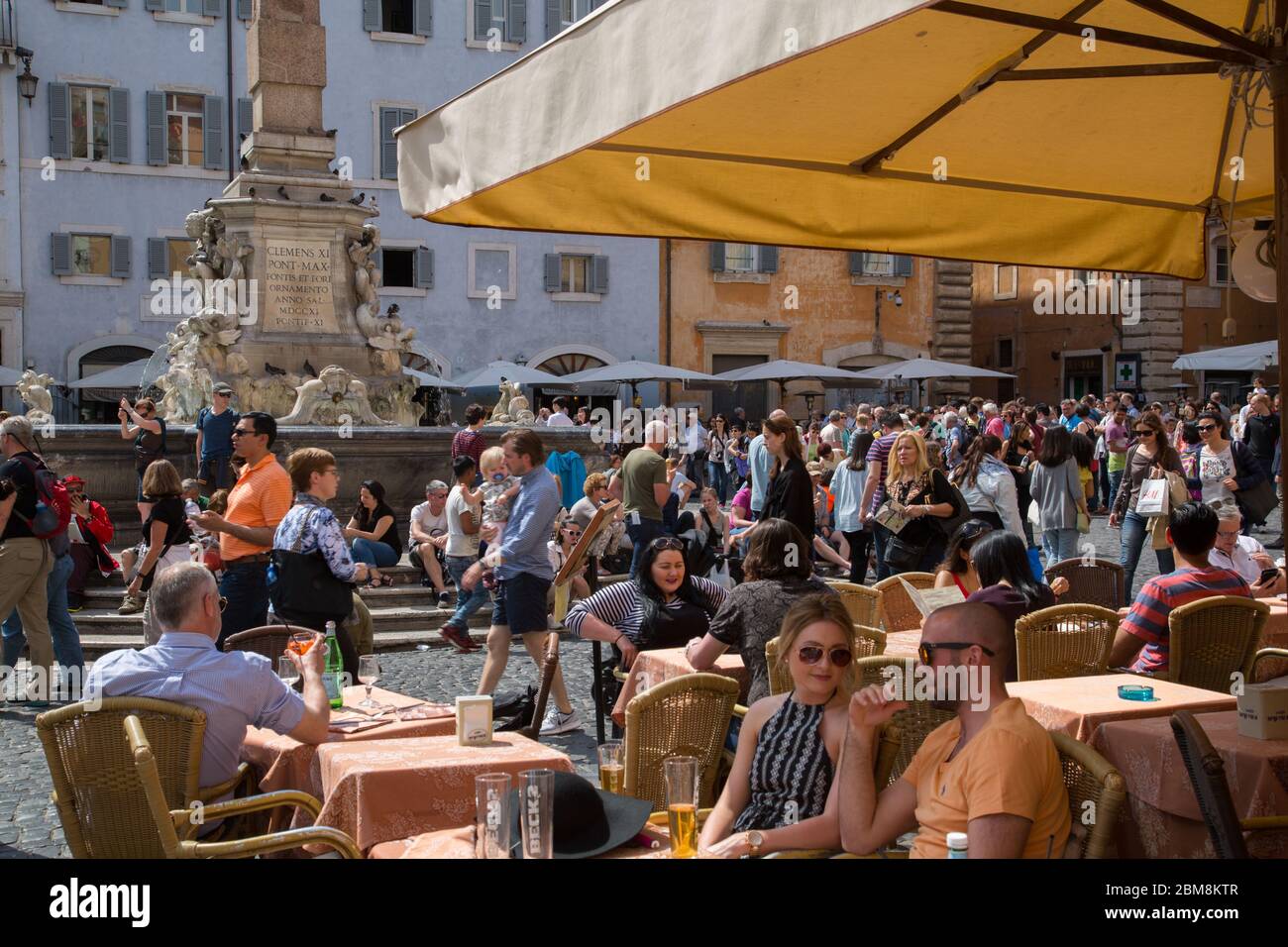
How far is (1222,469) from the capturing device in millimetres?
13312

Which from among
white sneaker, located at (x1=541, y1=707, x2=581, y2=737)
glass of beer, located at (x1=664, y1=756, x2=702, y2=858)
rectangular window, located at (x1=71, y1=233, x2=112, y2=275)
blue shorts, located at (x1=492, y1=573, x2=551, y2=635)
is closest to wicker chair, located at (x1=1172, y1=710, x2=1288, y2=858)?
glass of beer, located at (x1=664, y1=756, x2=702, y2=858)

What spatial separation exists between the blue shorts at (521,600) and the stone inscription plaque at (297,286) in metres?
8.14

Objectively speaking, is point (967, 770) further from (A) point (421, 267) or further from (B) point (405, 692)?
(A) point (421, 267)

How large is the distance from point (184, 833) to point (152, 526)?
5.77m

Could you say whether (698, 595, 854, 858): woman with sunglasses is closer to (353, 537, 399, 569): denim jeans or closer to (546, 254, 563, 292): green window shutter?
(353, 537, 399, 569): denim jeans

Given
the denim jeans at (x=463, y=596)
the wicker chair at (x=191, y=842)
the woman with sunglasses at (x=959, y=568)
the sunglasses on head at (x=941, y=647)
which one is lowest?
the denim jeans at (x=463, y=596)

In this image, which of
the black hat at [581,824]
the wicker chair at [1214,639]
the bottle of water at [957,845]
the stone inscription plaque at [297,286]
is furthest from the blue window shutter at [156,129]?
the bottle of water at [957,845]

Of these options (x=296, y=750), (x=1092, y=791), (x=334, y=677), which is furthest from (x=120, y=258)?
(x=1092, y=791)

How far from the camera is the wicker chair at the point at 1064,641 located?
626 cm

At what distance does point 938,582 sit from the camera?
7.07 metres

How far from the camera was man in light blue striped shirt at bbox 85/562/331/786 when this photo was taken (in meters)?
4.70

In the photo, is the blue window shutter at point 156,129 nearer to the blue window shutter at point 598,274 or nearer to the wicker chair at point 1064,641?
the blue window shutter at point 598,274

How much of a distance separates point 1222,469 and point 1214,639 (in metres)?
7.78
